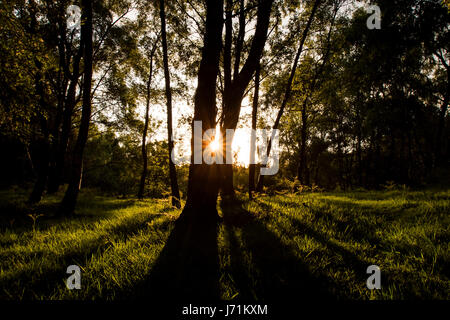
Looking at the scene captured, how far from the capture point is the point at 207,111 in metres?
4.19

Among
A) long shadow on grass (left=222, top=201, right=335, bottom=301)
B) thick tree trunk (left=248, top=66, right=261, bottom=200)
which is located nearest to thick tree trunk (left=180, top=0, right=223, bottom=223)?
long shadow on grass (left=222, top=201, right=335, bottom=301)

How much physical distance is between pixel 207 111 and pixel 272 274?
3.25 metres

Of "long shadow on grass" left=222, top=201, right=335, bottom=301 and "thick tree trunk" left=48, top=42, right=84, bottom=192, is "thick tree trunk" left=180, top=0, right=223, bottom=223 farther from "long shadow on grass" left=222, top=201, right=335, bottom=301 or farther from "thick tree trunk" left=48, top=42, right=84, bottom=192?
"thick tree trunk" left=48, top=42, right=84, bottom=192

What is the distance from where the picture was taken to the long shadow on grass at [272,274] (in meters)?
1.89

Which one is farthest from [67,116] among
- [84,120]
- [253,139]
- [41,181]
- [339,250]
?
[339,250]

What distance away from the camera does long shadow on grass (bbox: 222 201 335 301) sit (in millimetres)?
1888

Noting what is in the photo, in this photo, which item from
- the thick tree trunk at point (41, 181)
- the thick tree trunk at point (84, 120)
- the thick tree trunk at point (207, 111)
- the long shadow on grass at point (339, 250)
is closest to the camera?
the long shadow on grass at point (339, 250)

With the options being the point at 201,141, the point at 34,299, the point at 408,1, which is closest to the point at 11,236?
the point at 34,299

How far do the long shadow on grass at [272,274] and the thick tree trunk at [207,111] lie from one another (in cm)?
104

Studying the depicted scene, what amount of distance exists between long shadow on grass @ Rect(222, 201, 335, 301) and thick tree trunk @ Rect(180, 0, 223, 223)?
1.04 metres

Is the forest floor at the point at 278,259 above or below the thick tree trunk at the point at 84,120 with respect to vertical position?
below

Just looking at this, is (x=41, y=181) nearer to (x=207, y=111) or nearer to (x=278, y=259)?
(x=207, y=111)

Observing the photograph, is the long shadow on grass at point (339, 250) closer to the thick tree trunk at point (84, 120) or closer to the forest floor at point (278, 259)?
the forest floor at point (278, 259)

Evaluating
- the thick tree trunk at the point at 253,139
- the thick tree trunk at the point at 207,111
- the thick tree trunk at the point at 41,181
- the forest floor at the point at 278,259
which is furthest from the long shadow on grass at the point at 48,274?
the thick tree trunk at the point at 41,181
